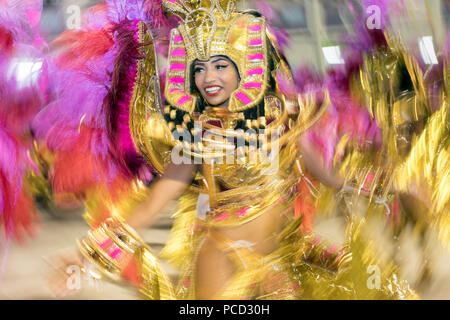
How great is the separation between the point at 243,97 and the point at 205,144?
18 centimetres

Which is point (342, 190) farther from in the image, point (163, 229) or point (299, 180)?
point (163, 229)

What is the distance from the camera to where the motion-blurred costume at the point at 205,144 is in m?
1.50

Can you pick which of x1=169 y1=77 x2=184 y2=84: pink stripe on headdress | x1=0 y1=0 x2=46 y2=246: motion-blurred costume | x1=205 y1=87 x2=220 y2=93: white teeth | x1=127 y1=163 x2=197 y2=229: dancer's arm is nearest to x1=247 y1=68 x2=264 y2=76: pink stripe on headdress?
x1=205 y1=87 x2=220 y2=93: white teeth

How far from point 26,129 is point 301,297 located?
3.41 ft

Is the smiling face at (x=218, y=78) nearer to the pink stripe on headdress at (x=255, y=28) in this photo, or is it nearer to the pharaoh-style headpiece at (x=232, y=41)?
the pharaoh-style headpiece at (x=232, y=41)

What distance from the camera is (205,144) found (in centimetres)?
152

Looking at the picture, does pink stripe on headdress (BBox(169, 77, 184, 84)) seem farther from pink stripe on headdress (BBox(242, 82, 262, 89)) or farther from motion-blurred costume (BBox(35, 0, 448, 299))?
pink stripe on headdress (BBox(242, 82, 262, 89))

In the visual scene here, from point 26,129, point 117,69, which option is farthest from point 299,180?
point 26,129

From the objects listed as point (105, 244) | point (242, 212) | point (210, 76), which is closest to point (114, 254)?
point (105, 244)

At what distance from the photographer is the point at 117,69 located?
5.27ft

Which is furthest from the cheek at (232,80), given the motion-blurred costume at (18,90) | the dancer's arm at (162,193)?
the motion-blurred costume at (18,90)

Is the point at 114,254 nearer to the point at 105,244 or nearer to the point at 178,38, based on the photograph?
→ the point at 105,244

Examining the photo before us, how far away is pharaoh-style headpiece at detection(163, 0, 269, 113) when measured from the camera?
4.82 ft

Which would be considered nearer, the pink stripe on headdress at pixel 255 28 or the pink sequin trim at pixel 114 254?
the pink stripe on headdress at pixel 255 28
